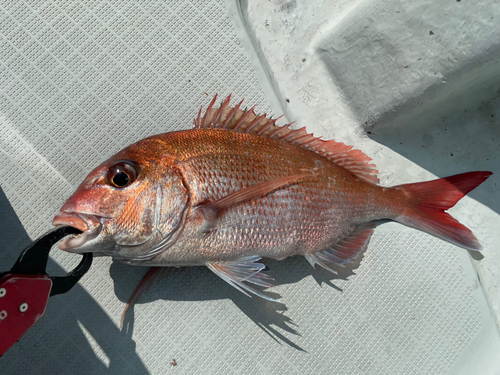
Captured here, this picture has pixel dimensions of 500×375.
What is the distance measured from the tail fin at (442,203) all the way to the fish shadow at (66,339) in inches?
69.9

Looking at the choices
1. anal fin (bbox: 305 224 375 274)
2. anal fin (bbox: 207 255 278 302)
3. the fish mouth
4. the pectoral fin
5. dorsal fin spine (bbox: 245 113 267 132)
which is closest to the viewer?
the fish mouth

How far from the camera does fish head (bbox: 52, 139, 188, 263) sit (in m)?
1.41

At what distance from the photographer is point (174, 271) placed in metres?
1.95

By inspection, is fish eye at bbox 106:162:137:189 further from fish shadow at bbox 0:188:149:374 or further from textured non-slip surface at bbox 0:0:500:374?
fish shadow at bbox 0:188:149:374

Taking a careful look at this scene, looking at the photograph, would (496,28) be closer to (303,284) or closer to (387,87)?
(387,87)

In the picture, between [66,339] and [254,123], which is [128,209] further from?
[66,339]

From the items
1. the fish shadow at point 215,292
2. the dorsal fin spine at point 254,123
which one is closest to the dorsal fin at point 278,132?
the dorsal fin spine at point 254,123

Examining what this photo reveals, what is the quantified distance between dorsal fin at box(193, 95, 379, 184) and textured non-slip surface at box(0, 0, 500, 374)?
0.99 ft

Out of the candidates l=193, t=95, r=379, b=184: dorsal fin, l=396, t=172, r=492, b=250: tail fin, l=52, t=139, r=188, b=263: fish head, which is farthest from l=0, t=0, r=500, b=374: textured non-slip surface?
l=52, t=139, r=188, b=263: fish head

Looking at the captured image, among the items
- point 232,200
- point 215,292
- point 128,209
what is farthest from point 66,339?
point 232,200

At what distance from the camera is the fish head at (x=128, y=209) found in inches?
55.3

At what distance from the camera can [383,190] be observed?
1.83 meters

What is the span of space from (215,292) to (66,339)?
876 mm

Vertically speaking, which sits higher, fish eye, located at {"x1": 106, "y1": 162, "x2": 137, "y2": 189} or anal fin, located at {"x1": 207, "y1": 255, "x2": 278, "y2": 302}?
fish eye, located at {"x1": 106, "y1": 162, "x2": 137, "y2": 189}
